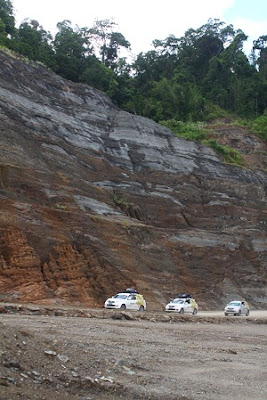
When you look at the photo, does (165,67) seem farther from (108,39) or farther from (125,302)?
(125,302)

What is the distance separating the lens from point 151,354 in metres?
13.9

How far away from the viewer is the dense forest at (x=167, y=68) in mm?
75500

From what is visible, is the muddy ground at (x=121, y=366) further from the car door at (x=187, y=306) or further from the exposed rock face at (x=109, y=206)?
the car door at (x=187, y=306)

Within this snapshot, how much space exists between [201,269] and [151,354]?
29.1 m

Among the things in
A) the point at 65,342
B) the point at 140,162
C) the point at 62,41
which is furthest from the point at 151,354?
the point at 62,41

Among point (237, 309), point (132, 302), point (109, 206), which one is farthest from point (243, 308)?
point (109, 206)

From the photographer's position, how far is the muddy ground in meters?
9.14

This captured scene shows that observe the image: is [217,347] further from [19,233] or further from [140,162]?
[140,162]

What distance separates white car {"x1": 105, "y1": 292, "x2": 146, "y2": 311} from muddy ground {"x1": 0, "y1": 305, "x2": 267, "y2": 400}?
10.9m

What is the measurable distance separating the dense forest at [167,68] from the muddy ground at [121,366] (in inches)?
2091

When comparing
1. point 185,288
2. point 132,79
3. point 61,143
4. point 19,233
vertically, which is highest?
point 132,79

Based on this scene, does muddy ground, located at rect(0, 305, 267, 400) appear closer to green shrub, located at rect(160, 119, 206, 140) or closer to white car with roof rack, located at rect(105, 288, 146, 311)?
white car with roof rack, located at rect(105, 288, 146, 311)

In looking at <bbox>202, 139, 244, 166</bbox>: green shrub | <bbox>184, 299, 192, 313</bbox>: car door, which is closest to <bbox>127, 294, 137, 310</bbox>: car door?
<bbox>184, 299, 192, 313</bbox>: car door

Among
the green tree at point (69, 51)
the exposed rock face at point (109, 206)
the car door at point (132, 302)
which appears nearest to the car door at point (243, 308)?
the exposed rock face at point (109, 206)
